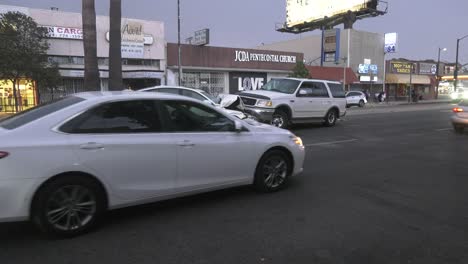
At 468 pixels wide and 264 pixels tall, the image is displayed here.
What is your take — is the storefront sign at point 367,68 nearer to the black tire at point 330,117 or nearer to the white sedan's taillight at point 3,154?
the black tire at point 330,117

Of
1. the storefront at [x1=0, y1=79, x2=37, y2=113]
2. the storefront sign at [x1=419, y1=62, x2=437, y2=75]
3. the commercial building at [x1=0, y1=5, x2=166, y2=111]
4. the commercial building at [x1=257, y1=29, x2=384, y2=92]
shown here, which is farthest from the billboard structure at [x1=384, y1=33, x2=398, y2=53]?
the storefront at [x1=0, y1=79, x2=37, y2=113]

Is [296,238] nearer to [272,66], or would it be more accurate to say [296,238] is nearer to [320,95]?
[320,95]

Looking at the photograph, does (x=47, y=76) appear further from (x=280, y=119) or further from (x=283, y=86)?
(x=280, y=119)

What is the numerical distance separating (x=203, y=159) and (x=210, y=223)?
0.84m

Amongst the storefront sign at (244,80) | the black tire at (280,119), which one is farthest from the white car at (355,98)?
the black tire at (280,119)

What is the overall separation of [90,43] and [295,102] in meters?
7.55

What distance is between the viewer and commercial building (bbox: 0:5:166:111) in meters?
28.2


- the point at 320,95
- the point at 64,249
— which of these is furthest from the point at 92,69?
the point at 64,249

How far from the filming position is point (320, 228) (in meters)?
4.68

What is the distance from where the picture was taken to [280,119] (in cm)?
1398

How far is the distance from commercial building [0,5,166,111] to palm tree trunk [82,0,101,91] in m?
14.2

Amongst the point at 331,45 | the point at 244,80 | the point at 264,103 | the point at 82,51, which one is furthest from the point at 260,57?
the point at 264,103

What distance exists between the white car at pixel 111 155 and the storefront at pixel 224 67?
93.0ft

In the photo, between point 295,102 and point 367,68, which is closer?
point 295,102
